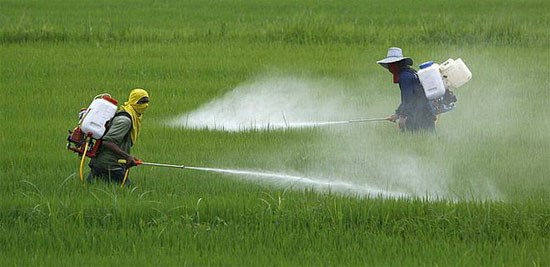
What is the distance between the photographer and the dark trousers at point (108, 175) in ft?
28.7

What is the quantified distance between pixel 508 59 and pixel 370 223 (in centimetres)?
890

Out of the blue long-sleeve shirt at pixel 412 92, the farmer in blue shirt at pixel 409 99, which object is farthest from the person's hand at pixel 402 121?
the blue long-sleeve shirt at pixel 412 92

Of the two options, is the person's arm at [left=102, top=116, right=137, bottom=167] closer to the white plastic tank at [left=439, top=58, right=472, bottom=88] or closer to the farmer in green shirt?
the farmer in green shirt

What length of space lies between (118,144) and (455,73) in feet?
12.2

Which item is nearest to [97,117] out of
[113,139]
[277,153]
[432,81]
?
[113,139]

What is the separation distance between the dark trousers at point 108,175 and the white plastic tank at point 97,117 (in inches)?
12.1

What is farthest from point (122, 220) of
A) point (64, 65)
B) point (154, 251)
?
point (64, 65)

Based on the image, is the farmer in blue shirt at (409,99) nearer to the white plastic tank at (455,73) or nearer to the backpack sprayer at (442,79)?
the backpack sprayer at (442,79)

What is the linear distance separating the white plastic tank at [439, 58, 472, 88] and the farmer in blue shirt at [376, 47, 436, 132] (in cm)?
26

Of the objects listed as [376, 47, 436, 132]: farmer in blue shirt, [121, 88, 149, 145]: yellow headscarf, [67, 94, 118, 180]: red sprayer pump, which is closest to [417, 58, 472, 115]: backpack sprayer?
[376, 47, 436, 132]: farmer in blue shirt

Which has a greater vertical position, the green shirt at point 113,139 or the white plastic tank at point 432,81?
the white plastic tank at point 432,81

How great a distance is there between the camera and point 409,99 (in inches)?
433

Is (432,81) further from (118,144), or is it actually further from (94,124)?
(94,124)

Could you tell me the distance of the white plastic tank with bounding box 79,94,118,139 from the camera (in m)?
8.54
